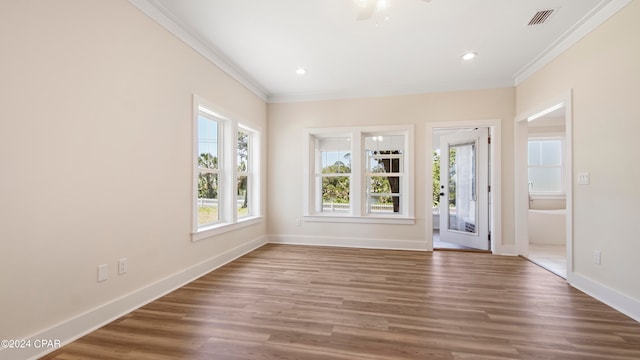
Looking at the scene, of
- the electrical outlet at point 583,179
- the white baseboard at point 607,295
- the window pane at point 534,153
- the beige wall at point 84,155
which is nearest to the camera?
the beige wall at point 84,155

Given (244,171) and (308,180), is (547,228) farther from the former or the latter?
(244,171)

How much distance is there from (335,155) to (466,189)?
239cm

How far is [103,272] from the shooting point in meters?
2.08

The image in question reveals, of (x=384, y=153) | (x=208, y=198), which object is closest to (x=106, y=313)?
(x=208, y=198)

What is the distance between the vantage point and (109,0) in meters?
2.11

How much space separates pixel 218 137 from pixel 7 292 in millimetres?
2592

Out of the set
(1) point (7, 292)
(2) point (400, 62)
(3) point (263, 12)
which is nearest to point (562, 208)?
(2) point (400, 62)

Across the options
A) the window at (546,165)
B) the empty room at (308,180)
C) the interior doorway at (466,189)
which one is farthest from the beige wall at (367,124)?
the window at (546,165)

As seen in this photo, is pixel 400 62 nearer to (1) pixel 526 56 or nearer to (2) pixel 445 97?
(2) pixel 445 97

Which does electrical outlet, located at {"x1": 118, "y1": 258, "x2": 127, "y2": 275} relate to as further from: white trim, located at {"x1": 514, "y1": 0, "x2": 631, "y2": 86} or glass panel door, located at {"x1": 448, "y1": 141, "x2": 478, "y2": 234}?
glass panel door, located at {"x1": 448, "y1": 141, "x2": 478, "y2": 234}

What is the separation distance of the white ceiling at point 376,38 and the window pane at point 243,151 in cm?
78

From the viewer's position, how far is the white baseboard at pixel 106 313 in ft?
5.42

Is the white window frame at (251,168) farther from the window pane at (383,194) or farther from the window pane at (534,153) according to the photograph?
the window pane at (534,153)

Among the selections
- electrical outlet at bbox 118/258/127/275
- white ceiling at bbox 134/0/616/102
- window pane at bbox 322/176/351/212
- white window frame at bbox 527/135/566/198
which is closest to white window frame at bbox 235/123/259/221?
white ceiling at bbox 134/0/616/102
